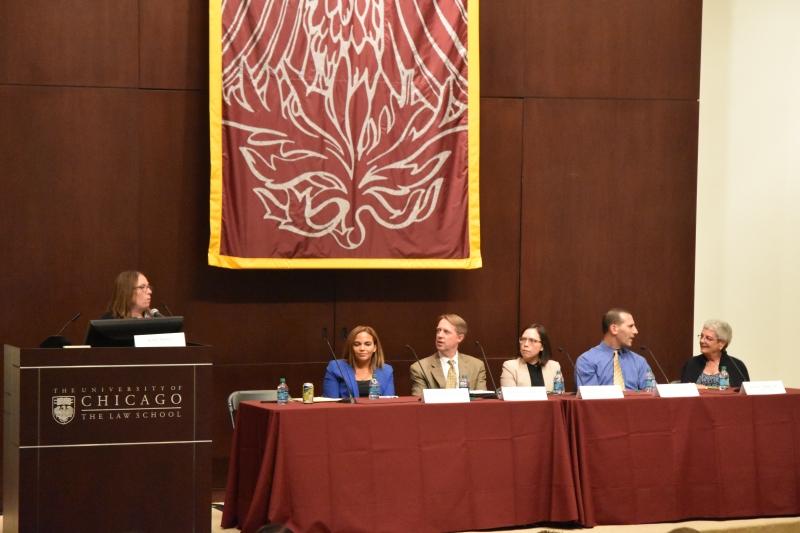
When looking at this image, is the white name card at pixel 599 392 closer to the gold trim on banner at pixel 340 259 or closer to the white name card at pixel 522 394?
the white name card at pixel 522 394

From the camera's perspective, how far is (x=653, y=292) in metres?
7.65

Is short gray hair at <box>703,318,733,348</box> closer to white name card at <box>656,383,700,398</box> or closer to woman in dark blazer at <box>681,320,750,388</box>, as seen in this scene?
woman in dark blazer at <box>681,320,750,388</box>

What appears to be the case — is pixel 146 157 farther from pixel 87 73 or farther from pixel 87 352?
pixel 87 352

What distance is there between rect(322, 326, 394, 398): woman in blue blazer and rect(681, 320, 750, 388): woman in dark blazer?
186cm

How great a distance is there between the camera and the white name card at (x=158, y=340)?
15.7ft

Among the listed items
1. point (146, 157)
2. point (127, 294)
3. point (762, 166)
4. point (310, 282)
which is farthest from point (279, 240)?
point (762, 166)

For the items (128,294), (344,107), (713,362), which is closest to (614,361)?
(713,362)

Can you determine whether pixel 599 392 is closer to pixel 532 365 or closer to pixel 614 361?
pixel 532 365

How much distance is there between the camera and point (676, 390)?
230 inches

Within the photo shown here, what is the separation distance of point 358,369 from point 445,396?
0.74m

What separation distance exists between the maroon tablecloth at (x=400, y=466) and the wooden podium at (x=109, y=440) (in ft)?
1.38

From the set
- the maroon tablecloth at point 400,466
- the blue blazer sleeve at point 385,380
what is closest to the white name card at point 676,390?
the maroon tablecloth at point 400,466

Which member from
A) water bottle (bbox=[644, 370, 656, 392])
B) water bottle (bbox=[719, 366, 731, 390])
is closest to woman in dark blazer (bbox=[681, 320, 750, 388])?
water bottle (bbox=[719, 366, 731, 390])

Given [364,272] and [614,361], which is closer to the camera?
[614,361]
